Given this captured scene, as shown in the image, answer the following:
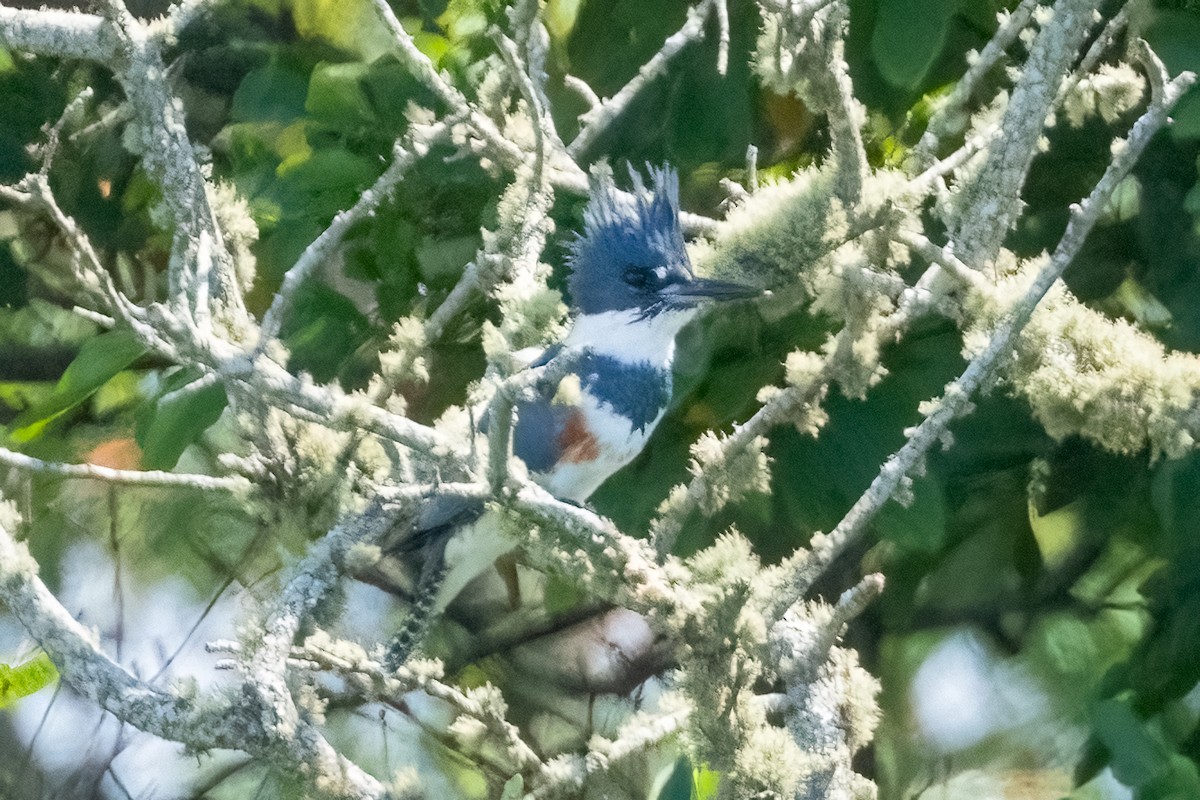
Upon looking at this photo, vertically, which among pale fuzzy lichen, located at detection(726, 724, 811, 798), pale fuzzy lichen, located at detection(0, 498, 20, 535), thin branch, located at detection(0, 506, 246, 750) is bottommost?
thin branch, located at detection(0, 506, 246, 750)

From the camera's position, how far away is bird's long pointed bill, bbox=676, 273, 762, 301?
2.06 feet

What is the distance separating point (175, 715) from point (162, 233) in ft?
1.48

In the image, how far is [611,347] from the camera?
833 millimetres

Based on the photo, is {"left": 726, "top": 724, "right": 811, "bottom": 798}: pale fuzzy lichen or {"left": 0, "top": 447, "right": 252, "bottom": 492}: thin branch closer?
{"left": 726, "top": 724, "right": 811, "bottom": 798}: pale fuzzy lichen

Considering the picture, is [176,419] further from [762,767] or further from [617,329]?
[762,767]

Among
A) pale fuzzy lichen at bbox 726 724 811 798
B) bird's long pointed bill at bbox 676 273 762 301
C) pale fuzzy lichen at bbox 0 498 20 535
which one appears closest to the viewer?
pale fuzzy lichen at bbox 726 724 811 798

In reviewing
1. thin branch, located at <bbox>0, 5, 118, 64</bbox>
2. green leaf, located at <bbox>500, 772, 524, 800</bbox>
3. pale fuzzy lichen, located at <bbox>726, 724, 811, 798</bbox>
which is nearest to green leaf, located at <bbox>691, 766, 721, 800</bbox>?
pale fuzzy lichen, located at <bbox>726, 724, 811, 798</bbox>

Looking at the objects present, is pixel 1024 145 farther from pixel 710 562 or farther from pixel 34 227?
pixel 34 227

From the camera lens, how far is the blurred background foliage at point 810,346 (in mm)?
717

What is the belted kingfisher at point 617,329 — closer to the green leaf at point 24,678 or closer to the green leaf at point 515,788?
the green leaf at point 515,788

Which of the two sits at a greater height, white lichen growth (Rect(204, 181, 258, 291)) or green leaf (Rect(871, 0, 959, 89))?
green leaf (Rect(871, 0, 959, 89))

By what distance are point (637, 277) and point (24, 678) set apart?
0.58 m

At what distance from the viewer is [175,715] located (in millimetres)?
596

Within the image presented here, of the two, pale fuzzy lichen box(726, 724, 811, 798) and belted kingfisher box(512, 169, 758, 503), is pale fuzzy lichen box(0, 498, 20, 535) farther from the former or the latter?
pale fuzzy lichen box(726, 724, 811, 798)
